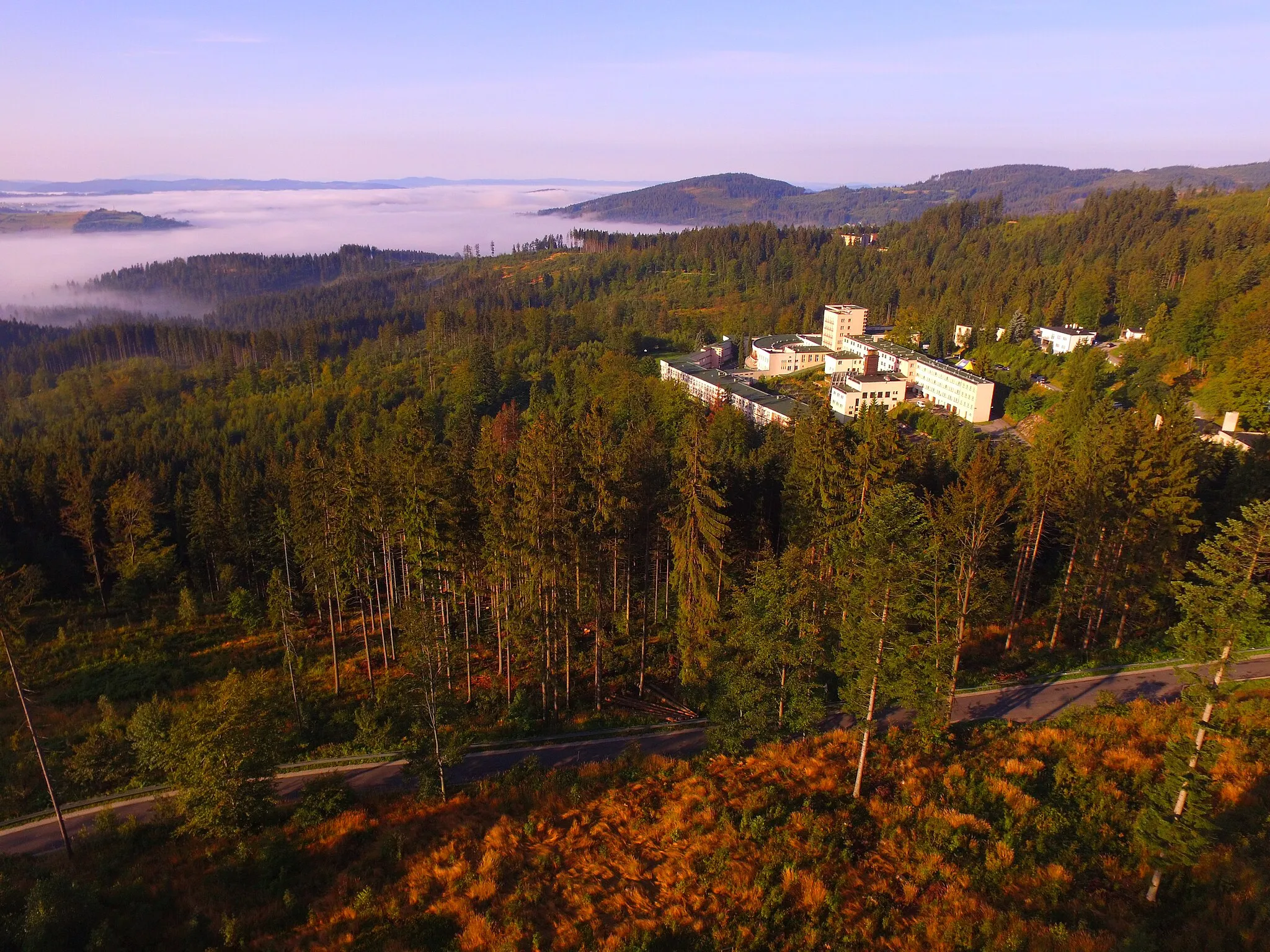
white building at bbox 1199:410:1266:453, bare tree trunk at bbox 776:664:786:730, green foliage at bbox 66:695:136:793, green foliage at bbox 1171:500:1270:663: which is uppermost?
green foliage at bbox 1171:500:1270:663

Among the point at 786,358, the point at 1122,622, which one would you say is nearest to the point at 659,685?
the point at 1122,622

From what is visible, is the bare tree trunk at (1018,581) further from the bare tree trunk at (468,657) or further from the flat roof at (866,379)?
the flat roof at (866,379)

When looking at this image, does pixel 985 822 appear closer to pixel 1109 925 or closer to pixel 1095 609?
pixel 1109 925

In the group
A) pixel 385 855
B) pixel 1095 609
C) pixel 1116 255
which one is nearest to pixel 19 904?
pixel 385 855

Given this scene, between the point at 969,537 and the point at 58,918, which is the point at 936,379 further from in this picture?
the point at 58,918

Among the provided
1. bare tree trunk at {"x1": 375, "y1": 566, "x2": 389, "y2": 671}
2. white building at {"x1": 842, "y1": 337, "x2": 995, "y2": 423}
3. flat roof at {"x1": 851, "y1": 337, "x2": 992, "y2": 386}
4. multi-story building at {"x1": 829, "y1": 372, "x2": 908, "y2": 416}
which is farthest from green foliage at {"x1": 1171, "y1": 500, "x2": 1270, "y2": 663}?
flat roof at {"x1": 851, "y1": 337, "x2": 992, "y2": 386}

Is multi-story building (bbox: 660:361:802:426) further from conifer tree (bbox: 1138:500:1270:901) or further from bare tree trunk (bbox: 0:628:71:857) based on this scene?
bare tree trunk (bbox: 0:628:71:857)
